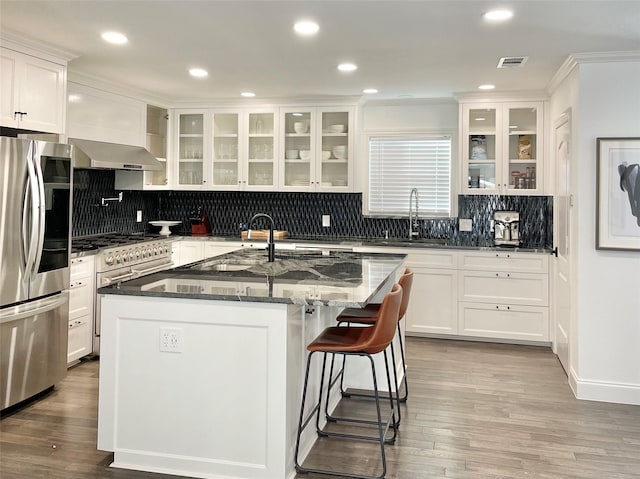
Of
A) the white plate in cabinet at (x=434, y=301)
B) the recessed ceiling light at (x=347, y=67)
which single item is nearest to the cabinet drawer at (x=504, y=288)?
the white plate in cabinet at (x=434, y=301)

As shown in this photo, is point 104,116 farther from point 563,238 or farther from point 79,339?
point 563,238

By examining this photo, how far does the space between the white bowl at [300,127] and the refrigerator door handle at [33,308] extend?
3067 millimetres

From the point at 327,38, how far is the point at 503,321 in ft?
10.6

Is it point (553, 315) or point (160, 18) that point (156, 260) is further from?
point (553, 315)

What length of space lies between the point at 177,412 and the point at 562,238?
3.45 m

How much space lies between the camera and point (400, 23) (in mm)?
3316

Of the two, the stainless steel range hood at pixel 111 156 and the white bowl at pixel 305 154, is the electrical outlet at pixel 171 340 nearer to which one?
the stainless steel range hood at pixel 111 156

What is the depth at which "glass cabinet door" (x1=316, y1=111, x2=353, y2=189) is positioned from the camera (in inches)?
233

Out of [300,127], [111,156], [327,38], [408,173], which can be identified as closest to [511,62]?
[327,38]

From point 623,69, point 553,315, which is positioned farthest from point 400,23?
point 553,315

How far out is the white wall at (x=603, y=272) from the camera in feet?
12.5

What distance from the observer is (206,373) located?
8.73 feet

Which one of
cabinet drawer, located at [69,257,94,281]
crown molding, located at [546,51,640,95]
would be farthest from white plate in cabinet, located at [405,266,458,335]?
cabinet drawer, located at [69,257,94,281]

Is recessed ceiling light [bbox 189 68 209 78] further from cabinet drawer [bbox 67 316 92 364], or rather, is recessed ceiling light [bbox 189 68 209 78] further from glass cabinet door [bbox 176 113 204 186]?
cabinet drawer [bbox 67 316 92 364]
